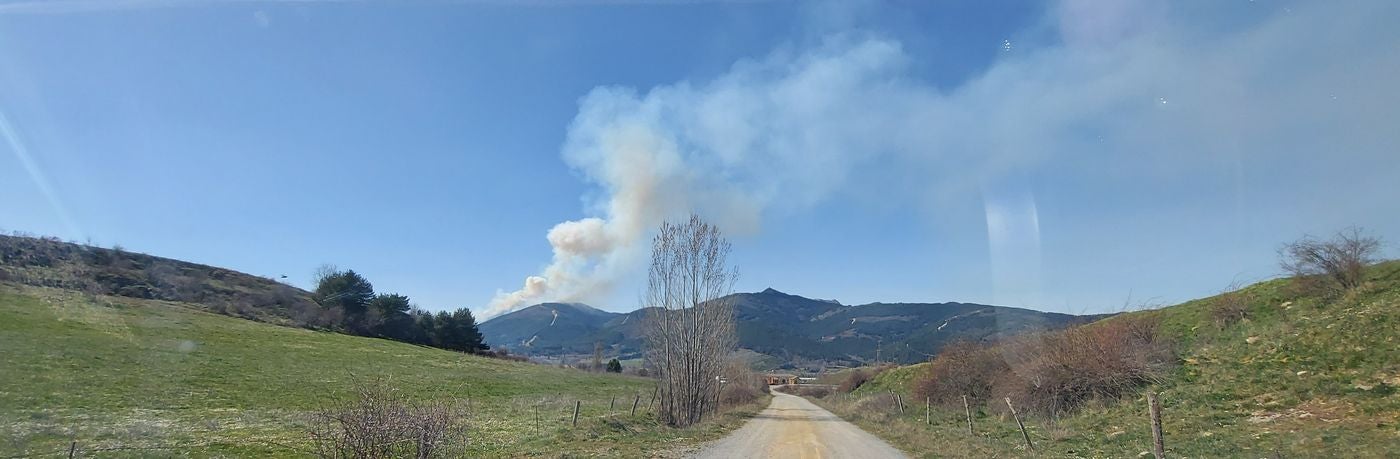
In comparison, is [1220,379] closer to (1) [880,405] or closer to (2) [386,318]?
(1) [880,405]

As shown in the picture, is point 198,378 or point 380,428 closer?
point 380,428

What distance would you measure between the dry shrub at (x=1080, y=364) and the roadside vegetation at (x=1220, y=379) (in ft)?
0.18

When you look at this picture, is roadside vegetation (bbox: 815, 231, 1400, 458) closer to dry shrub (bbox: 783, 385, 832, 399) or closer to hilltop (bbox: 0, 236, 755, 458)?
hilltop (bbox: 0, 236, 755, 458)

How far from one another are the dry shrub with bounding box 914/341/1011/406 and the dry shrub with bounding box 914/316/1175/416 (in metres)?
1.30

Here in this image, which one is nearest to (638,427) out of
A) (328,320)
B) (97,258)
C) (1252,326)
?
(1252,326)

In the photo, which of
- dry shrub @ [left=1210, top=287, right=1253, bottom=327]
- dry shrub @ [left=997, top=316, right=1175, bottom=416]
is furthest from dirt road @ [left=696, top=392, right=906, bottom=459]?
dry shrub @ [left=1210, top=287, right=1253, bottom=327]

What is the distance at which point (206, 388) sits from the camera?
99.2 feet

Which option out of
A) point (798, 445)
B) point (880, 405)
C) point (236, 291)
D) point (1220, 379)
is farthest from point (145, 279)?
point (1220, 379)

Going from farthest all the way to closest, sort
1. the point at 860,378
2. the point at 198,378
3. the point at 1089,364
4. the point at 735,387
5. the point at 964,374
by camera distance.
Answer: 1. the point at 860,378
2. the point at 735,387
3. the point at 964,374
4. the point at 198,378
5. the point at 1089,364

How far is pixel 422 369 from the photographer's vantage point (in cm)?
5259

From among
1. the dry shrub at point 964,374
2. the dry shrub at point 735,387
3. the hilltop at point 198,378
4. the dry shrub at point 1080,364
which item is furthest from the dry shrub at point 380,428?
the dry shrub at point 735,387

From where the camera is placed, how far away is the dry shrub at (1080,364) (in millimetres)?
22969

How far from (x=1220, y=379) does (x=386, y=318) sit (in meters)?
88.7

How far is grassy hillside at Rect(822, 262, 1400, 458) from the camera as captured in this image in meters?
13.2
